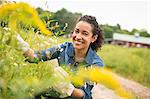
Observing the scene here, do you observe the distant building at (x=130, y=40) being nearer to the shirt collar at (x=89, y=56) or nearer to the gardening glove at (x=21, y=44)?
the shirt collar at (x=89, y=56)

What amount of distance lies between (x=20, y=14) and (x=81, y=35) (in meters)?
1.76

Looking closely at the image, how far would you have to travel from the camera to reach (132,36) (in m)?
81.9

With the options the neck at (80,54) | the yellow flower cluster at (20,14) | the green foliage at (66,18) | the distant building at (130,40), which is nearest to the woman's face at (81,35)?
the neck at (80,54)

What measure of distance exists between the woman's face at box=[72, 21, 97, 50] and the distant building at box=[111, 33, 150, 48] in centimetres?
7490

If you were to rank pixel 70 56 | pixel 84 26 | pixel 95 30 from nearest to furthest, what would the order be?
pixel 84 26 < pixel 70 56 < pixel 95 30

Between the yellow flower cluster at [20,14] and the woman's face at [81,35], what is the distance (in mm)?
1615

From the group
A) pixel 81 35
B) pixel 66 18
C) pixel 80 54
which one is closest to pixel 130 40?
pixel 66 18

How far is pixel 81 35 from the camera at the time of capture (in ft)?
10.6

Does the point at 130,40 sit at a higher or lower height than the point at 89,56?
lower

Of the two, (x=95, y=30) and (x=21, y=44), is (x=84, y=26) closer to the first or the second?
(x=95, y=30)

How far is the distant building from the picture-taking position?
257 ft

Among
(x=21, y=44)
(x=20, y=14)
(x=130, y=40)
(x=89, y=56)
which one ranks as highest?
(x=20, y=14)

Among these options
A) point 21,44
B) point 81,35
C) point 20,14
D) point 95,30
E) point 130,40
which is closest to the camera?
point 20,14

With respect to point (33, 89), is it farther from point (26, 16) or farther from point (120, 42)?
point (120, 42)
